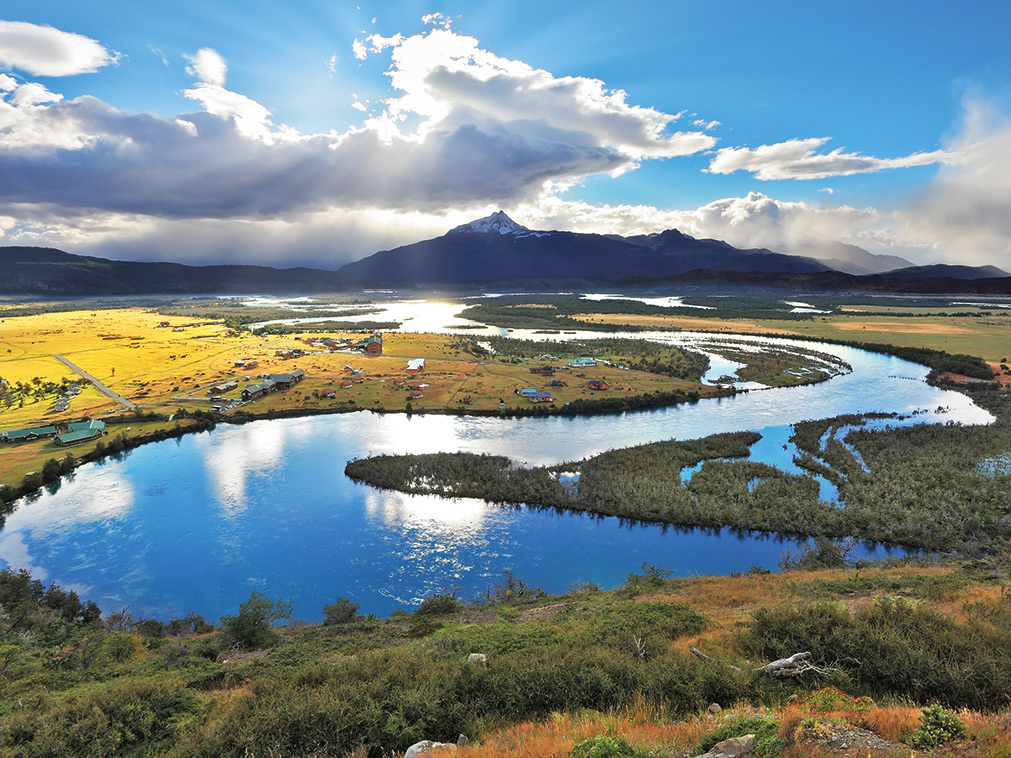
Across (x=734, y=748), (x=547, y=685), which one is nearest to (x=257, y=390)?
(x=547, y=685)

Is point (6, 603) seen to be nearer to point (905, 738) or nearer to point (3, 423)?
point (905, 738)

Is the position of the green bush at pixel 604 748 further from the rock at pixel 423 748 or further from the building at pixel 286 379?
the building at pixel 286 379

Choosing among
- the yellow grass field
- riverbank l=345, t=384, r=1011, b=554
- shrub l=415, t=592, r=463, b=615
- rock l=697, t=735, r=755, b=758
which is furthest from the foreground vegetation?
the yellow grass field

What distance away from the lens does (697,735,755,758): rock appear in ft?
25.3

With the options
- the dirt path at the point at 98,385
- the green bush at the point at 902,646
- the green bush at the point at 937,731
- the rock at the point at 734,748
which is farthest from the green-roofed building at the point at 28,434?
the green bush at the point at 937,731

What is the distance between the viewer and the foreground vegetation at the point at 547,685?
954 centimetres

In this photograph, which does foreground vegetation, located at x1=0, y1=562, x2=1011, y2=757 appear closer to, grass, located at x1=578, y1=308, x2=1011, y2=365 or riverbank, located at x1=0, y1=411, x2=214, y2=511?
riverbank, located at x1=0, y1=411, x2=214, y2=511

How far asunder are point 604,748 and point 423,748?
12.7ft

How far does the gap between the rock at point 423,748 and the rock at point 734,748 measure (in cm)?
Answer: 475

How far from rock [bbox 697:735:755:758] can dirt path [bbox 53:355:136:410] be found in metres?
70.7

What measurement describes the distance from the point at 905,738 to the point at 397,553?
2686 cm

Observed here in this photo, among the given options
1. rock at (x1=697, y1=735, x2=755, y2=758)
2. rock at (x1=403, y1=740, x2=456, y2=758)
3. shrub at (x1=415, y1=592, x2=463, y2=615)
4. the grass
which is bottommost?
shrub at (x1=415, y1=592, x2=463, y2=615)

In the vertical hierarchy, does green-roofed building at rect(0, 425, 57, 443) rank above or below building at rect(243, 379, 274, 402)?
below

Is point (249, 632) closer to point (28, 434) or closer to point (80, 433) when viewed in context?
point (80, 433)
